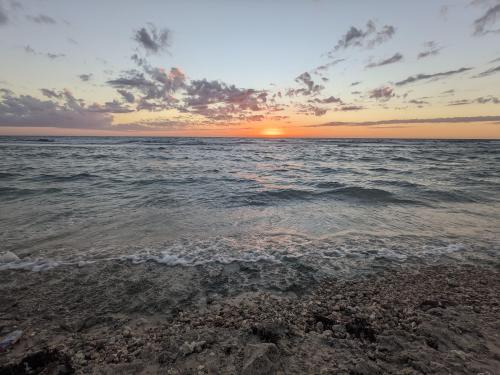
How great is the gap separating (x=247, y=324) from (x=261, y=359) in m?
0.65

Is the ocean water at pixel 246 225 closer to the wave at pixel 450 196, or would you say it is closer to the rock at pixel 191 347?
the wave at pixel 450 196

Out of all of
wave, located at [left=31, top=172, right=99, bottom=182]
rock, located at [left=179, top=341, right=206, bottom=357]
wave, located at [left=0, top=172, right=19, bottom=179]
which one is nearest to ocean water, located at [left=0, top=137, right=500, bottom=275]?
wave, located at [left=31, top=172, right=99, bottom=182]

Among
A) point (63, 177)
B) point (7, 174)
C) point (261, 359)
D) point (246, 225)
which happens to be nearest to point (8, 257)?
point (246, 225)

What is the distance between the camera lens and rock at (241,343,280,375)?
258 centimetres

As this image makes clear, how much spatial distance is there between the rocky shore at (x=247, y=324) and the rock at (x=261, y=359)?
0.01 metres

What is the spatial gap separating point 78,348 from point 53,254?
3.28 meters

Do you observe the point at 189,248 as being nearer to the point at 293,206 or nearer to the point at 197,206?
the point at 197,206

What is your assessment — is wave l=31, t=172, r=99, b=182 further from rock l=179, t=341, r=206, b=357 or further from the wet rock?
the wet rock

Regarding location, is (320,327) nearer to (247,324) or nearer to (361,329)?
(361,329)

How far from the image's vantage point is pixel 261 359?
269 cm

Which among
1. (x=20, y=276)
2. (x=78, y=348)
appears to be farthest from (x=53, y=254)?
(x=78, y=348)

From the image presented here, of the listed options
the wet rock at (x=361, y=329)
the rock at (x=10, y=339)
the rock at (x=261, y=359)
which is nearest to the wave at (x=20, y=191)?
the rock at (x=10, y=339)

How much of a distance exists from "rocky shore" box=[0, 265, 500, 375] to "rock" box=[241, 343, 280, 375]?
1 centimetres

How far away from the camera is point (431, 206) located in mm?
9898
